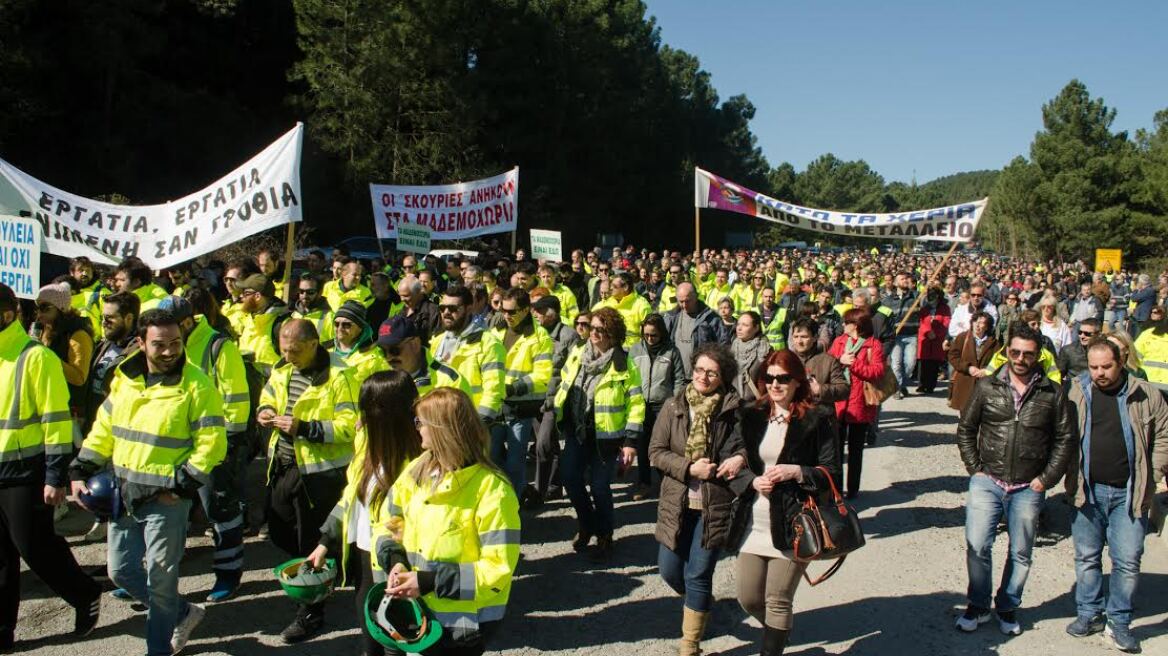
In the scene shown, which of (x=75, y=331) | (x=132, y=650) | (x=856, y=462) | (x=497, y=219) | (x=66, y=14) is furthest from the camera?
(x=66, y=14)

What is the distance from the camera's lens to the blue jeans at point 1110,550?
507 cm

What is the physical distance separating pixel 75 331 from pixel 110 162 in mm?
22362

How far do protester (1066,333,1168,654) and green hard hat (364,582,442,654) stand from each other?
3.64 metres

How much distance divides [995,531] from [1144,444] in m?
0.92

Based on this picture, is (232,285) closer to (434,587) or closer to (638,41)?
(434,587)

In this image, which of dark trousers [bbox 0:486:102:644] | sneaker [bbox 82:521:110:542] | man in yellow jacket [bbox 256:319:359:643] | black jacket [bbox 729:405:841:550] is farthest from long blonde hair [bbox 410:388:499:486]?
sneaker [bbox 82:521:110:542]

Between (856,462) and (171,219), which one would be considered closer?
(856,462)

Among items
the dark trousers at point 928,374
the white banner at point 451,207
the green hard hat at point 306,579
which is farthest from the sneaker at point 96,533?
the dark trousers at point 928,374

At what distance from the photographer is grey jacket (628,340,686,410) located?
7137 mm

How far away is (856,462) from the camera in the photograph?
777 cm

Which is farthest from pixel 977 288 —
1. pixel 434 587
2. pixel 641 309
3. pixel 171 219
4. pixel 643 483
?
pixel 434 587

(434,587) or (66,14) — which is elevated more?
(66,14)

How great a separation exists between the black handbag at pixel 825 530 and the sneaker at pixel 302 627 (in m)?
2.63

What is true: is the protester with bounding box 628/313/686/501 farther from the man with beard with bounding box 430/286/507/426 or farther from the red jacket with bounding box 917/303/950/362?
the red jacket with bounding box 917/303/950/362
